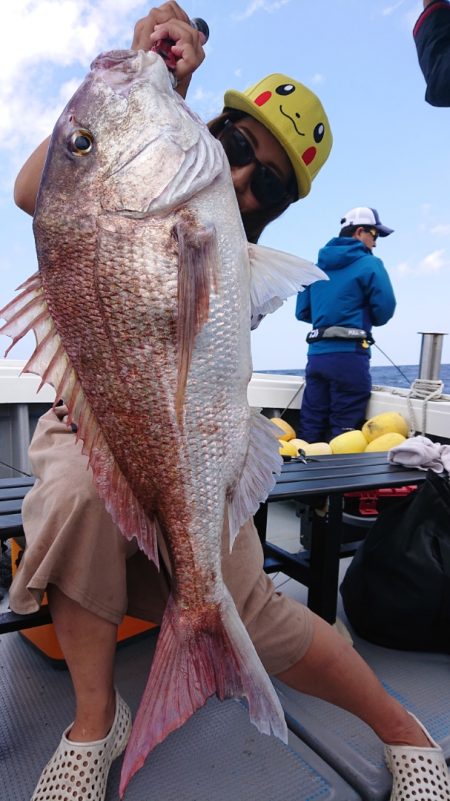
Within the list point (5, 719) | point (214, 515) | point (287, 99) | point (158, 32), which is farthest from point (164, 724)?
point (287, 99)

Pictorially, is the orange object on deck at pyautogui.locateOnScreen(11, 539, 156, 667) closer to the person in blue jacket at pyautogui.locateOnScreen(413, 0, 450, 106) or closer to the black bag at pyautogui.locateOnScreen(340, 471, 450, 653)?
the black bag at pyautogui.locateOnScreen(340, 471, 450, 653)

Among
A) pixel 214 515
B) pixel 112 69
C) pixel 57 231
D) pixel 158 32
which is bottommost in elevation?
pixel 214 515

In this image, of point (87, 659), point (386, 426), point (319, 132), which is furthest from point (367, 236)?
point (87, 659)

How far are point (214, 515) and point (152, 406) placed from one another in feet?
0.92

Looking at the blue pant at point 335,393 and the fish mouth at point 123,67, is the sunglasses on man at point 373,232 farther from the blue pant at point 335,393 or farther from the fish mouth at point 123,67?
the fish mouth at point 123,67

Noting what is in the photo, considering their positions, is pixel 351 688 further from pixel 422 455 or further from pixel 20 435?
pixel 20 435

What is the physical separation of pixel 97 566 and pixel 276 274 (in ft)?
2.71

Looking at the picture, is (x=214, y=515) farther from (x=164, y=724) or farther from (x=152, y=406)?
(x=164, y=724)

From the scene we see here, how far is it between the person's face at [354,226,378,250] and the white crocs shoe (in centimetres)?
516

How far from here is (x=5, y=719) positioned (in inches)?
69.4

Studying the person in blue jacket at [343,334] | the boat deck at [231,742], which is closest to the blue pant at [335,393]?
the person in blue jacket at [343,334]

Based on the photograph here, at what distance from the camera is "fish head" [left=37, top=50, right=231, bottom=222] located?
3.64 ft

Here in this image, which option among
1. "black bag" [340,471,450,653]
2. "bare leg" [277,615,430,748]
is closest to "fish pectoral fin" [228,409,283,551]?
"bare leg" [277,615,430,748]

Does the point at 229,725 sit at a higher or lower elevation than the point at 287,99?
lower
